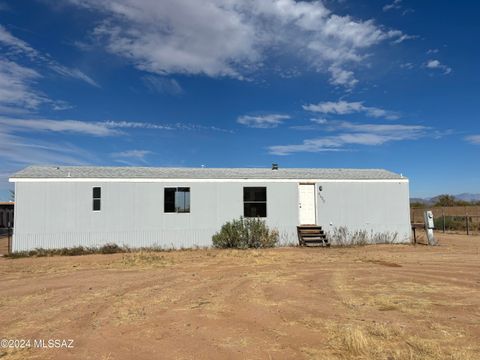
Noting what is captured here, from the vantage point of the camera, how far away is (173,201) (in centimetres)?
1605

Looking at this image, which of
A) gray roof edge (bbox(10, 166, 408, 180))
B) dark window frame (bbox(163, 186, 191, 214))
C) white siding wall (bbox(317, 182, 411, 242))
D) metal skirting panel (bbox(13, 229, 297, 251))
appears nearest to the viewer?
metal skirting panel (bbox(13, 229, 297, 251))

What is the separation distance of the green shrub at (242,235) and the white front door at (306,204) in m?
1.95

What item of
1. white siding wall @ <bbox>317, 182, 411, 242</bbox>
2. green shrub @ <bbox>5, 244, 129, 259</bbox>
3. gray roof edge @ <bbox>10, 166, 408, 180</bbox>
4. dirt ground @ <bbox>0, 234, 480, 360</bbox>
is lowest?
dirt ground @ <bbox>0, 234, 480, 360</bbox>

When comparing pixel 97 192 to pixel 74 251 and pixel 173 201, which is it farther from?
pixel 173 201

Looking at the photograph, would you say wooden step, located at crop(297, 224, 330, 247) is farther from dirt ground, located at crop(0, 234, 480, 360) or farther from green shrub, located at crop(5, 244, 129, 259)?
green shrub, located at crop(5, 244, 129, 259)

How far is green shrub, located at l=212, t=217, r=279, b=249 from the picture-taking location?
621 inches

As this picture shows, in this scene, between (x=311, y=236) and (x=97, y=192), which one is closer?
(x=97, y=192)

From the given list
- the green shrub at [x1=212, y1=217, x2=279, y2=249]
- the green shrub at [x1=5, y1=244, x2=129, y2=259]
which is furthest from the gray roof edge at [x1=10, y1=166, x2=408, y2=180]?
the green shrub at [x1=5, y1=244, x2=129, y2=259]

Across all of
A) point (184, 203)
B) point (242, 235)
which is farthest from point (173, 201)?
point (242, 235)

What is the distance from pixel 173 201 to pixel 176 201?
0.12m

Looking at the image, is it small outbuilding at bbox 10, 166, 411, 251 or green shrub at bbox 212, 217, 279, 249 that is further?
green shrub at bbox 212, 217, 279, 249

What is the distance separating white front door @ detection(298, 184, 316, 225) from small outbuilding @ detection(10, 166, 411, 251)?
4cm

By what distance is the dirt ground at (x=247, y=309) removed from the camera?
472cm

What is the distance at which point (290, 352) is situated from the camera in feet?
15.2
